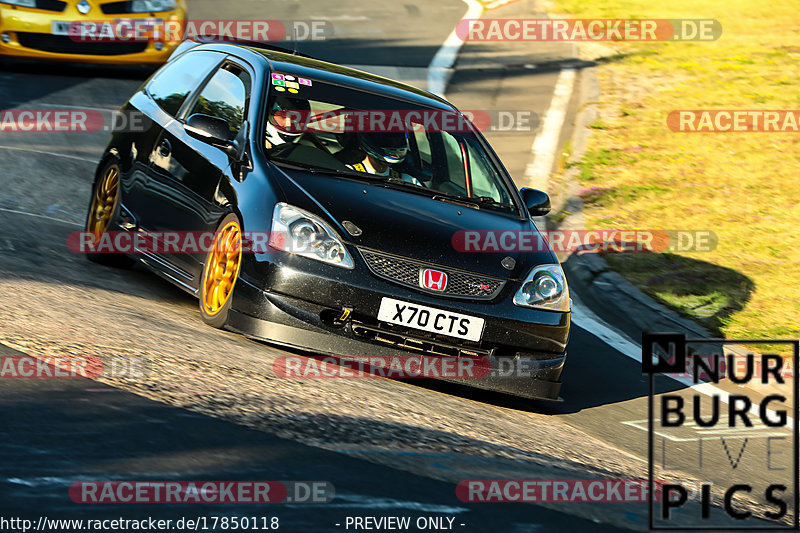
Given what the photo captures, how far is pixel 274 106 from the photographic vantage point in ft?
23.6

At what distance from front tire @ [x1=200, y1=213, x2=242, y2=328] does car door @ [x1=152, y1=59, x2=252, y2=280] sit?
0.40 feet

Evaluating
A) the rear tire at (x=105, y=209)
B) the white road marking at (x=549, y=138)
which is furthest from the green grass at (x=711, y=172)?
the rear tire at (x=105, y=209)

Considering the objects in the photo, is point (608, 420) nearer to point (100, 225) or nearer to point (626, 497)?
point (626, 497)

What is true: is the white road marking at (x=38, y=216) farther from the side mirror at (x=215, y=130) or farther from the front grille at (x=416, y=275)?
the front grille at (x=416, y=275)

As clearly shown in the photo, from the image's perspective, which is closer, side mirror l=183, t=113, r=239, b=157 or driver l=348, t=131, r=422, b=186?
side mirror l=183, t=113, r=239, b=157

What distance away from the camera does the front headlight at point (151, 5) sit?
1500 cm

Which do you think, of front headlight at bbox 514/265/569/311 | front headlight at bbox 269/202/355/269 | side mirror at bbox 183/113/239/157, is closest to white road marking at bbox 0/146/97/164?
side mirror at bbox 183/113/239/157

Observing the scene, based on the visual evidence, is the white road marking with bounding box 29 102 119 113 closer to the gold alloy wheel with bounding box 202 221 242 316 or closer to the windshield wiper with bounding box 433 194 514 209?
→ the gold alloy wheel with bounding box 202 221 242 316

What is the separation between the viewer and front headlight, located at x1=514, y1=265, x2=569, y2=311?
6.50m

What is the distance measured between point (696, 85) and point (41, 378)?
14.6 metres

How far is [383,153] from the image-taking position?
24.2ft

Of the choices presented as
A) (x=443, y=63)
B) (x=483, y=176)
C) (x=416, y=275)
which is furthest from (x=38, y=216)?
(x=443, y=63)

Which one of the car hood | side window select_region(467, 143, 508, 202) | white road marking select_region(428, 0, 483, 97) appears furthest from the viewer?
white road marking select_region(428, 0, 483, 97)

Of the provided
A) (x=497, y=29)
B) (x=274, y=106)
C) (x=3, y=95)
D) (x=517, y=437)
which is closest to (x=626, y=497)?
(x=517, y=437)
